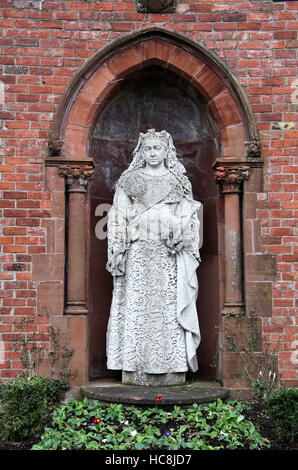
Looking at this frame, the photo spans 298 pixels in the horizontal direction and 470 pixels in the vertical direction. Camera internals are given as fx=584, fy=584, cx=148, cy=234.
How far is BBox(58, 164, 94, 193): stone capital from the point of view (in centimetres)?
681

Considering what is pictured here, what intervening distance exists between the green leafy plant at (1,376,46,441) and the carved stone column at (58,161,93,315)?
1563 mm

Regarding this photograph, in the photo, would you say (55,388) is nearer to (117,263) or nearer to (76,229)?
(117,263)

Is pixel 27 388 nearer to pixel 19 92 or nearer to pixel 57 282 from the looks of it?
pixel 57 282

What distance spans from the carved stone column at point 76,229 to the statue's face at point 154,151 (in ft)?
2.36

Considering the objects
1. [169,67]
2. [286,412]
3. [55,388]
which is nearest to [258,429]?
[286,412]

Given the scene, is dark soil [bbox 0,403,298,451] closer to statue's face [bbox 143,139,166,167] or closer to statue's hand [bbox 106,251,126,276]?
statue's hand [bbox 106,251,126,276]

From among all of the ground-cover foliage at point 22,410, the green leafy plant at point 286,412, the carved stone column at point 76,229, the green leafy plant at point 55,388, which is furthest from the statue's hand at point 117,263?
the green leafy plant at point 286,412

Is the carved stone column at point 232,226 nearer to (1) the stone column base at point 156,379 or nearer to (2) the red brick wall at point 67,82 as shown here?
(2) the red brick wall at point 67,82

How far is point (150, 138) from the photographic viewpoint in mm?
6656

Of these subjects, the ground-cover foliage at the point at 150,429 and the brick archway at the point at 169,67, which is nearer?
the ground-cover foliage at the point at 150,429

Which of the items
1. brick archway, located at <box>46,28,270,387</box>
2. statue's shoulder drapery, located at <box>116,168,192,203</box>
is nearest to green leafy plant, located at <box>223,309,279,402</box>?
brick archway, located at <box>46,28,270,387</box>

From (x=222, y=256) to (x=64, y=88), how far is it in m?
2.76

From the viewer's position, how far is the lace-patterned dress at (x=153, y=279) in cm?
640

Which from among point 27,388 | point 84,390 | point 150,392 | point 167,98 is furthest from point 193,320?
point 167,98
